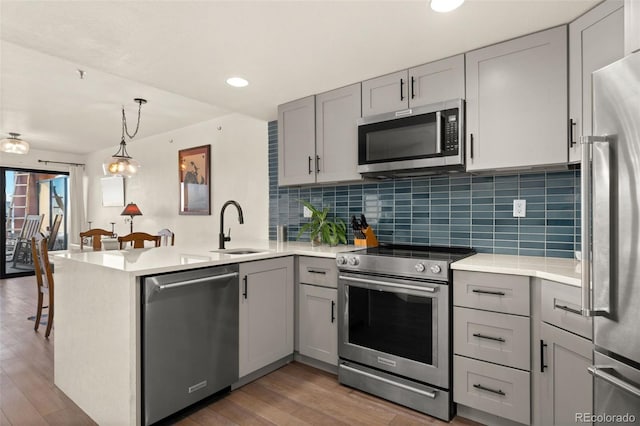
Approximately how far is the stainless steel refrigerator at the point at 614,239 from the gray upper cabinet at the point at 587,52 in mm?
650

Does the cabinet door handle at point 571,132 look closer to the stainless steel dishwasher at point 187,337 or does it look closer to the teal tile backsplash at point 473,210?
the teal tile backsplash at point 473,210

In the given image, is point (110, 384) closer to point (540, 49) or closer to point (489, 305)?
point (489, 305)

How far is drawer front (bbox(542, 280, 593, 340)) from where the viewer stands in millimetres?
1551

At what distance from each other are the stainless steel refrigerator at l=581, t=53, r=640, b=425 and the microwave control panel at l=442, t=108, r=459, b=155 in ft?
3.20

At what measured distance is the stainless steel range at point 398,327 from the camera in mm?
1996

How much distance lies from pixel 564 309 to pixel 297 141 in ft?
7.41

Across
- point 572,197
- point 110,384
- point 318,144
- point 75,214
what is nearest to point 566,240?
point 572,197

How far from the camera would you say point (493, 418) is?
191 centimetres

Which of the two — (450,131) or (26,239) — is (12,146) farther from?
(450,131)

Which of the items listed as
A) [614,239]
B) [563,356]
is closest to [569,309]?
[563,356]

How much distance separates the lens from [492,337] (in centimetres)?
187

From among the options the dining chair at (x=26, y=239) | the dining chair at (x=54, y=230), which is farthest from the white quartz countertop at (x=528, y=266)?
the dining chair at (x=54, y=230)

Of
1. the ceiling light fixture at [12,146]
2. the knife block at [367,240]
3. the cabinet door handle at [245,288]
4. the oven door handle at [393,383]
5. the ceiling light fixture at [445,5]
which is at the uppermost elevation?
the ceiling light fixture at [445,5]

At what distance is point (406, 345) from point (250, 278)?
1086 millimetres
